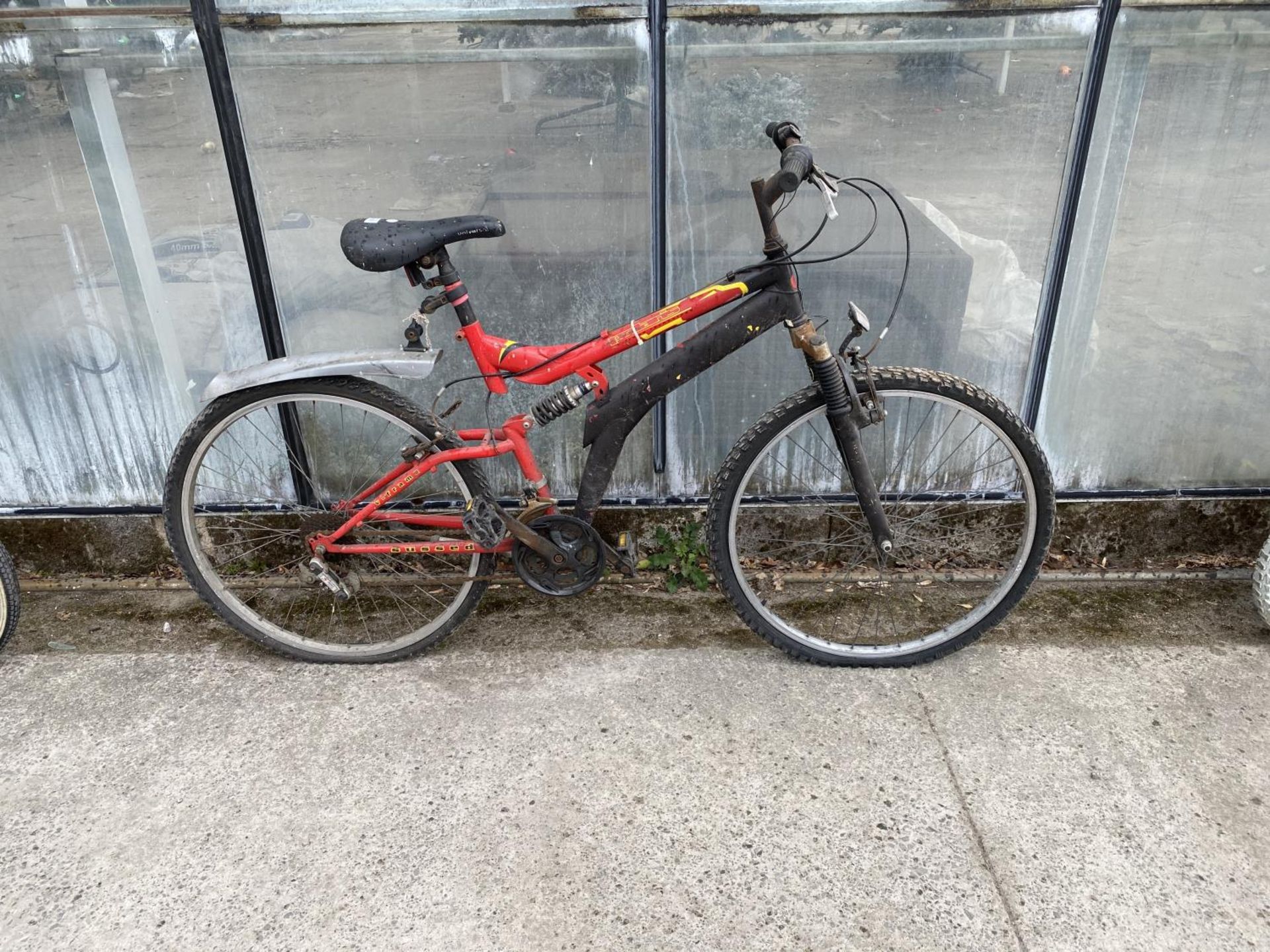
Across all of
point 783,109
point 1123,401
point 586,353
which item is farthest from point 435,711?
point 1123,401

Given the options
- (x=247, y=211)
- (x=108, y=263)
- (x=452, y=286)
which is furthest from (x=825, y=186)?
(x=108, y=263)

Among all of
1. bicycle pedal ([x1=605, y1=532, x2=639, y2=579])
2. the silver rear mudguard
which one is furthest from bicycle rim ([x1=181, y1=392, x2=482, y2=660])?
bicycle pedal ([x1=605, y1=532, x2=639, y2=579])

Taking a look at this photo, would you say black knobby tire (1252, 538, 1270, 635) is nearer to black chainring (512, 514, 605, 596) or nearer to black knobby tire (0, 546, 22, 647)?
black chainring (512, 514, 605, 596)

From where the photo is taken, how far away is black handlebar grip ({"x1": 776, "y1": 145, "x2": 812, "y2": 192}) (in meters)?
2.45

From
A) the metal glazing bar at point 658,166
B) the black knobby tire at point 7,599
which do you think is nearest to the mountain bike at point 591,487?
the metal glazing bar at point 658,166

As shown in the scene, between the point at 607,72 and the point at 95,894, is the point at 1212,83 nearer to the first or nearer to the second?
the point at 607,72

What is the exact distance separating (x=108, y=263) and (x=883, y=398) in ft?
8.66

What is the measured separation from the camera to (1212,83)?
3029mm

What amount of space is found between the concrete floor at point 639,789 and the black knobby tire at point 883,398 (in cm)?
8

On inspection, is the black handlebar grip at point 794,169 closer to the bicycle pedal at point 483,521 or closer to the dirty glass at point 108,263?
the bicycle pedal at point 483,521

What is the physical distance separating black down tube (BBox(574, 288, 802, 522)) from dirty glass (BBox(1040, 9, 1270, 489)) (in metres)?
1.27

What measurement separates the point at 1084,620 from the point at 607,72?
96.9 inches

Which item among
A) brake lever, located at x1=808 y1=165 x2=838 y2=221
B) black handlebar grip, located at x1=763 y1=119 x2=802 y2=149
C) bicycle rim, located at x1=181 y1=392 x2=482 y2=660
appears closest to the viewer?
brake lever, located at x1=808 y1=165 x2=838 y2=221

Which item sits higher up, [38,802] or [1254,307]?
[1254,307]
